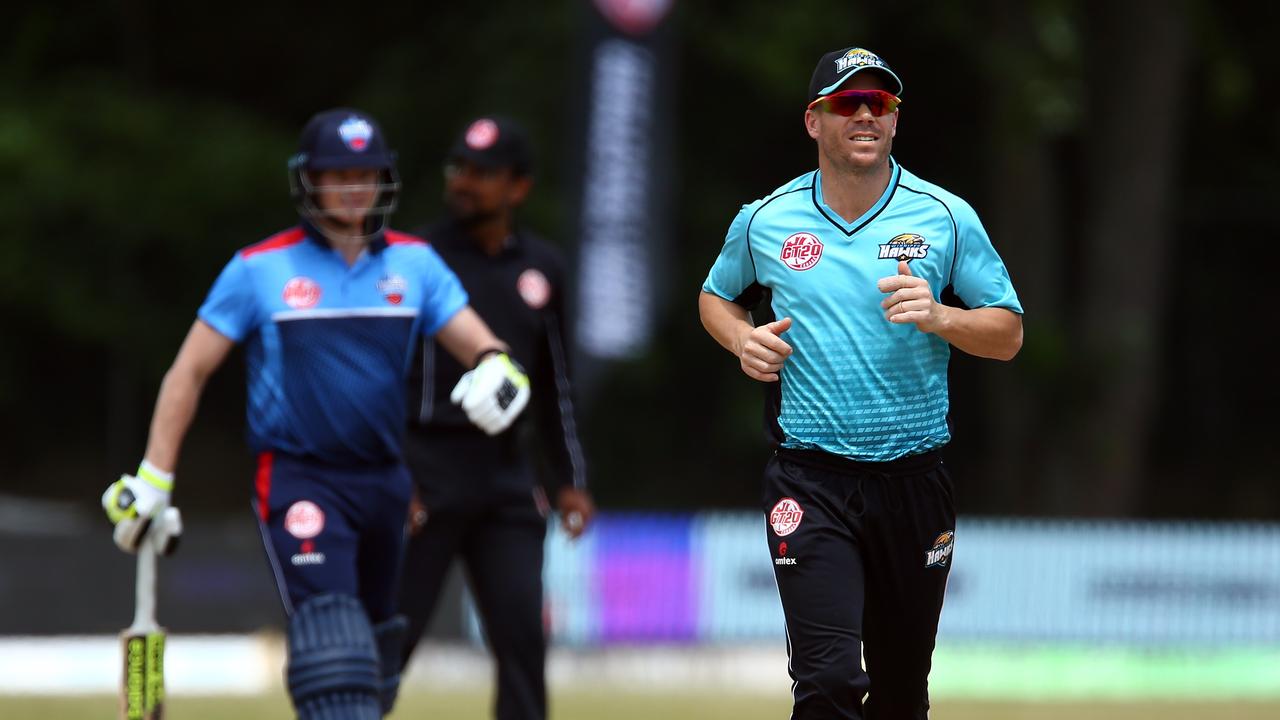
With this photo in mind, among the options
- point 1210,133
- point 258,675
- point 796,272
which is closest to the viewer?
point 796,272

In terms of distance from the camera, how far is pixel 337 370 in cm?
608

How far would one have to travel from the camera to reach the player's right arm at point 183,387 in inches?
238

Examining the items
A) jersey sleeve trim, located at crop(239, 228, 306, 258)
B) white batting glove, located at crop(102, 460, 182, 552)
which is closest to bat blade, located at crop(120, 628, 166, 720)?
white batting glove, located at crop(102, 460, 182, 552)

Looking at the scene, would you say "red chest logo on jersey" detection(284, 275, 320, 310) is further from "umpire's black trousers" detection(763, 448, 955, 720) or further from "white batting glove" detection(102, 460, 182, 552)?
"umpire's black trousers" detection(763, 448, 955, 720)

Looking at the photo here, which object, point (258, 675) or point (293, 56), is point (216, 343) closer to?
point (258, 675)

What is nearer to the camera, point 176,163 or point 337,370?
point 337,370

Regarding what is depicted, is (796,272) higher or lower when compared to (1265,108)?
lower

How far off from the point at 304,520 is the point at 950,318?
6.81ft

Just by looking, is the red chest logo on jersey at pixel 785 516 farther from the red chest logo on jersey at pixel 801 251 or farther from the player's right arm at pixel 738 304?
the red chest logo on jersey at pixel 801 251

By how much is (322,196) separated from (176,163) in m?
14.9

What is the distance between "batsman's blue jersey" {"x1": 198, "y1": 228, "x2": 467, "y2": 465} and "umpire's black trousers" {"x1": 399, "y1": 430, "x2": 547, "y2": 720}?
99 cm

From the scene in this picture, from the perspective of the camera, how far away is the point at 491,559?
7211 millimetres

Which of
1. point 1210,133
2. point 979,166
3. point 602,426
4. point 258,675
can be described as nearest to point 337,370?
point 258,675

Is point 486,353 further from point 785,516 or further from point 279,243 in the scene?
point 785,516
